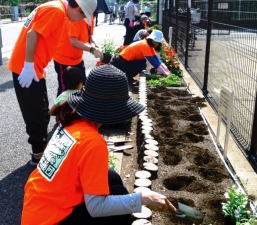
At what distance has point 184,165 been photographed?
12.1 feet

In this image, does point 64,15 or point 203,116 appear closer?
point 64,15

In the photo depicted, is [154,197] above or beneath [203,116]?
above

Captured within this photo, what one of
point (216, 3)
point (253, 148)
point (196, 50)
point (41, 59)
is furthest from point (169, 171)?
point (196, 50)

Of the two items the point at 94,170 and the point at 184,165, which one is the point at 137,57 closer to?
the point at 184,165

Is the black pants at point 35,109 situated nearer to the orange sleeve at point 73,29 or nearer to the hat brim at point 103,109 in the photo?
the orange sleeve at point 73,29

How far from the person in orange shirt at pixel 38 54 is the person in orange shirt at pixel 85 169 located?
1453mm

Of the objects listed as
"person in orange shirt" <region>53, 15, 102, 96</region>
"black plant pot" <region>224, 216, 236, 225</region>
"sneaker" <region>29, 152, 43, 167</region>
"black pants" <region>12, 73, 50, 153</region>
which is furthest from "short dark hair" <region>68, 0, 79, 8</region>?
"black plant pot" <region>224, 216, 236, 225</region>

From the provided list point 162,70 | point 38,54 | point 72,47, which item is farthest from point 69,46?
point 162,70

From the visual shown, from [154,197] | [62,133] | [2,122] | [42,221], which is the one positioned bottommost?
[2,122]

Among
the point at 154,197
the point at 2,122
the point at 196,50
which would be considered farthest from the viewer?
the point at 196,50

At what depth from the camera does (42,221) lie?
1.99 m

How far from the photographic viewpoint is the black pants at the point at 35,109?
3.54 m

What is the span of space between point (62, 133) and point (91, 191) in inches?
13.7

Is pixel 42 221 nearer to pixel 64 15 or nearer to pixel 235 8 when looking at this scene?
pixel 64 15
